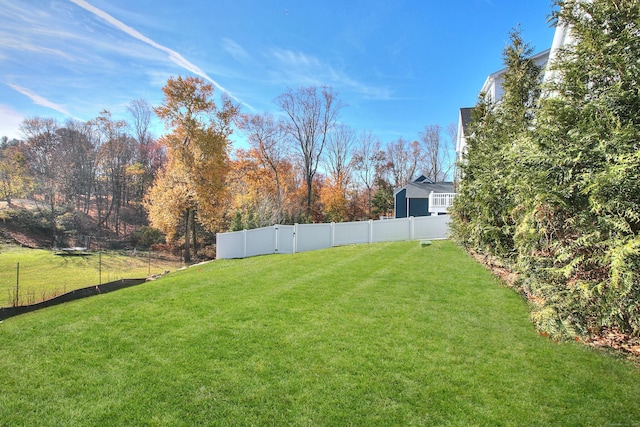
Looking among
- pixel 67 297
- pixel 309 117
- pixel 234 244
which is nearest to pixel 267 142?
pixel 309 117

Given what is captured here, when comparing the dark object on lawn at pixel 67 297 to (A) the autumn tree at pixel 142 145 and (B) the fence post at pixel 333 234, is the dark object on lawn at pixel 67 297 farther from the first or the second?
(A) the autumn tree at pixel 142 145

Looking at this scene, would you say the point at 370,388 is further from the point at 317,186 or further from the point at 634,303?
the point at 317,186

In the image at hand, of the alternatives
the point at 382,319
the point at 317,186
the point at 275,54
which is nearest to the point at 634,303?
the point at 382,319

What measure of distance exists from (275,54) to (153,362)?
1387 cm

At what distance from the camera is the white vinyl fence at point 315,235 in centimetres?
1512

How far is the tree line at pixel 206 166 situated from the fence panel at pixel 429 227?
9342 millimetres

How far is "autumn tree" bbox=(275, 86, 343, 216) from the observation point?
32.0m

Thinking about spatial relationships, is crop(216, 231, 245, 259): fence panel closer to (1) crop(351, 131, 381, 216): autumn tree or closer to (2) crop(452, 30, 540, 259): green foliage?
(2) crop(452, 30, 540, 259): green foliage

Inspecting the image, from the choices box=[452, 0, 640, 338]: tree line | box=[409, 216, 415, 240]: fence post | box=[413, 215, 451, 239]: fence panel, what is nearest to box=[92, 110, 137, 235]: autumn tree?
box=[409, 216, 415, 240]: fence post

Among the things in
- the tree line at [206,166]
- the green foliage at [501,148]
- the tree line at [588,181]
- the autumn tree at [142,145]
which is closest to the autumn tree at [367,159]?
the tree line at [206,166]

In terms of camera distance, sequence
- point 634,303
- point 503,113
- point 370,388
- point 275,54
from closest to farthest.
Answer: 1. point 370,388
2. point 634,303
3. point 503,113
4. point 275,54

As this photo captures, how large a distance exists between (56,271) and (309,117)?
→ 2466cm

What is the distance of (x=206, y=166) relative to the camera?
1894 centimetres

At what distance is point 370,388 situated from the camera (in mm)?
3012
